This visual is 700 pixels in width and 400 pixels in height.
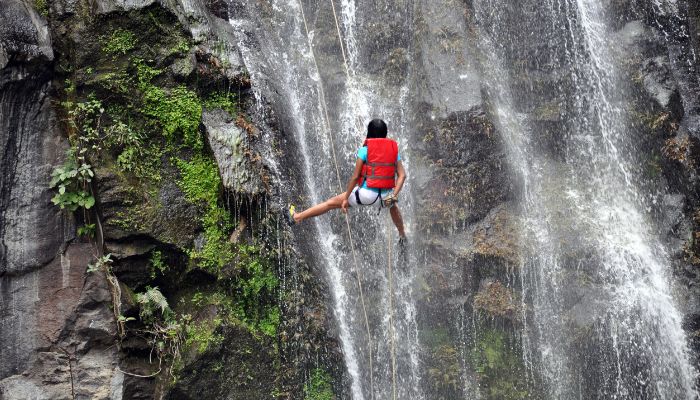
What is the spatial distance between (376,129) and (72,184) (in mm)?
3912

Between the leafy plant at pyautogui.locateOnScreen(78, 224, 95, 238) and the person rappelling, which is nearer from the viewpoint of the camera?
the person rappelling

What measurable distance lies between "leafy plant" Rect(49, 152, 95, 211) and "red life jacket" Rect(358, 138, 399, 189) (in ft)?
11.4

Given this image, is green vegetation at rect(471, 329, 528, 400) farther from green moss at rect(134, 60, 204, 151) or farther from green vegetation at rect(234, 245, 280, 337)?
green moss at rect(134, 60, 204, 151)

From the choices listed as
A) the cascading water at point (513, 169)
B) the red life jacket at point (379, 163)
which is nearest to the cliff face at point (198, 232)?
the cascading water at point (513, 169)

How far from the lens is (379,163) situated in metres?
6.40

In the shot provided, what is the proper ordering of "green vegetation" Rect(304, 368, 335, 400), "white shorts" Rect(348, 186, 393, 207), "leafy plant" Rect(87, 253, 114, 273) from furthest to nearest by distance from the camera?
"green vegetation" Rect(304, 368, 335, 400) → "leafy plant" Rect(87, 253, 114, 273) → "white shorts" Rect(348, 186, 393, 207)

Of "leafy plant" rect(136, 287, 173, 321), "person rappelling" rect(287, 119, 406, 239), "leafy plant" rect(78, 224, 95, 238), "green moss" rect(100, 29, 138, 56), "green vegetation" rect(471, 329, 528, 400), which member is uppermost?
"green moss" rect(100, 29, 138, 56)

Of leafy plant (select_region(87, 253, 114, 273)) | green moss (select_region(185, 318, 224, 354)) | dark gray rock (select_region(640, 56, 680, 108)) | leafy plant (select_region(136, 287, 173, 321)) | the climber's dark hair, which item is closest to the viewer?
the climber's dark hair

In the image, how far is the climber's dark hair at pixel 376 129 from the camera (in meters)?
6.34

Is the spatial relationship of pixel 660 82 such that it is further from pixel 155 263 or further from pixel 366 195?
pixel 155 263

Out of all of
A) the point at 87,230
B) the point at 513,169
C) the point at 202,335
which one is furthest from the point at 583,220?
the point at 87,230

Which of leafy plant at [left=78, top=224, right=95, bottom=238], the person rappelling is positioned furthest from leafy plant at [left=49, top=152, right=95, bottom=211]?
the person rappelling

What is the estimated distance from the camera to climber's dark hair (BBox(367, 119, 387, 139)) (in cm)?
634

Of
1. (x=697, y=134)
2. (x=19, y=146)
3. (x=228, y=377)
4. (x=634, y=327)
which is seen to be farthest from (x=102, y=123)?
(x=697, y=134)
